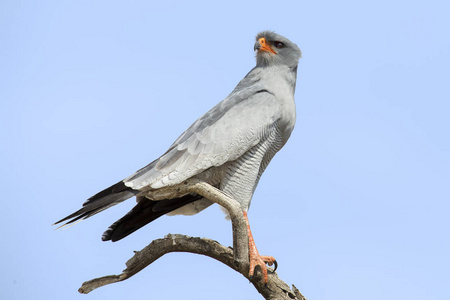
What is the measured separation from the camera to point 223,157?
6.84 m

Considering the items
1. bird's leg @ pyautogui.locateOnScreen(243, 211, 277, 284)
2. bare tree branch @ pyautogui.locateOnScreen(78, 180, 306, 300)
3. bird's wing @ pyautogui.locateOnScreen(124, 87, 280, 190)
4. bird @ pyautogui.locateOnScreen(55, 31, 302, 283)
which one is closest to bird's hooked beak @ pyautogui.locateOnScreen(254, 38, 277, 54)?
bird @ pyautogui.locateOnScreen(55, 31, 302, 283)

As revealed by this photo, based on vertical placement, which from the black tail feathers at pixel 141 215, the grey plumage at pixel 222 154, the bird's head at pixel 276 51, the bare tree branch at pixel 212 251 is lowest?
the bare tree branch at pixel 212 251

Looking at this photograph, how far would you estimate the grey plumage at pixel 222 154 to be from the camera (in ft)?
22.1

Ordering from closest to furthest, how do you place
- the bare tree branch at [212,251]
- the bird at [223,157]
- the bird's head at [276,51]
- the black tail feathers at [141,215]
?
the bare tree branch at [212,251], the bird at [223,157], the black tail feathers at [141,215], the bird's head at [276,51]

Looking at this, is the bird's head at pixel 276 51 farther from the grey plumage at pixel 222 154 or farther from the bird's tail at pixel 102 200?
the bird's tail at pixel 102 200

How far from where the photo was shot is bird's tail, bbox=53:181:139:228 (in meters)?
6.54

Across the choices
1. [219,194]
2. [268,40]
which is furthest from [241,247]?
[268,40]

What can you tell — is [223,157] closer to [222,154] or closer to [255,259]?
[222,154]

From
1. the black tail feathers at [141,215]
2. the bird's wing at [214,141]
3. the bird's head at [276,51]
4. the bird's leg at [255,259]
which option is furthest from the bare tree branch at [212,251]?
the bird's head at [276,51]

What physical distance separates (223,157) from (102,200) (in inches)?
55.6

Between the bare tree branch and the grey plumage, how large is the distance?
28 centimetres

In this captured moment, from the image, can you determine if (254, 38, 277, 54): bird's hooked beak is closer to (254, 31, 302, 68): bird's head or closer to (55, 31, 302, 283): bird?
(254, 31, 302, 68): bird's head

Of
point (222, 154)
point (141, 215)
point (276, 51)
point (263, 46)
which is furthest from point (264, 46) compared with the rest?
point (141, 215)

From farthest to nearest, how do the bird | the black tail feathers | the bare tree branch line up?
1. the black tail feathers
2. the bird
3. the bare tree branch
